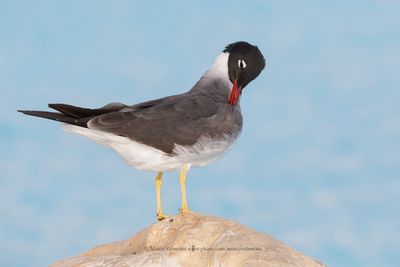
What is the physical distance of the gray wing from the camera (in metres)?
11.6

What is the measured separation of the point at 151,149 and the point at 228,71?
9.11 feet

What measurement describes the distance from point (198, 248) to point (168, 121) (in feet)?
7.93

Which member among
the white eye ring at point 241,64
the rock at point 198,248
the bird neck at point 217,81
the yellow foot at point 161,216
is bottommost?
the rock at point 198,248

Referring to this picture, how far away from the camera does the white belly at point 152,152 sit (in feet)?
38.3

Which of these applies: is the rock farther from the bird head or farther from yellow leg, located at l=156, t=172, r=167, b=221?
the bird head

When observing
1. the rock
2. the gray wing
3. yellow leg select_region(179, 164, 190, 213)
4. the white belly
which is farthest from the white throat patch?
the rock

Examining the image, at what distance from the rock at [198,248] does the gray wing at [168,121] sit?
1.34 metres

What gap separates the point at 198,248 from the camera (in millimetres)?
10461

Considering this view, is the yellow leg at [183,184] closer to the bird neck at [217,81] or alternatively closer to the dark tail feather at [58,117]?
the bird neck at [217,81]

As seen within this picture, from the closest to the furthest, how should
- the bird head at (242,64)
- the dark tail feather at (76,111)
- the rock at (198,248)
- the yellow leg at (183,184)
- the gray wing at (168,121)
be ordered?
the rock at (198,248), the gray wing at (168,121), the dark tail feather at (76,111), the yellow leg at (183,184), the bird head at (242,64)

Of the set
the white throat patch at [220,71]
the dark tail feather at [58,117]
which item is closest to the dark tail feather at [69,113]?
the dark tail feather at [58,117]

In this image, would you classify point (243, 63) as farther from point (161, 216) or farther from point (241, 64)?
point (161, 216)

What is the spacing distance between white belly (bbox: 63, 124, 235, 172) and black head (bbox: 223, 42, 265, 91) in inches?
74.5

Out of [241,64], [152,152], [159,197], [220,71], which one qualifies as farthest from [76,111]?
[241,64]
